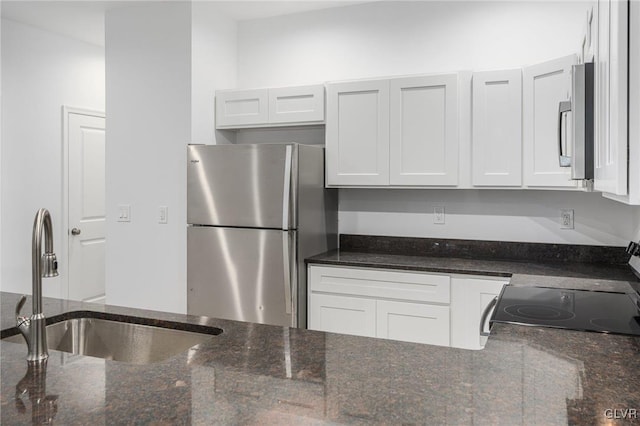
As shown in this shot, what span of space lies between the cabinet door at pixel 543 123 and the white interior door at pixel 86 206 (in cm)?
379

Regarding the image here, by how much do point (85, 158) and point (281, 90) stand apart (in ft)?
7.55

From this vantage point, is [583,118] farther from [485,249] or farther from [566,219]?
[485,249]

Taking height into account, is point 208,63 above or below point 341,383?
above

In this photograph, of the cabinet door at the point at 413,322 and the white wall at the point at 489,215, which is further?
the white wall at the point at 489,215

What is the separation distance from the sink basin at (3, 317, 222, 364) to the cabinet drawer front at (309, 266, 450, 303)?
5.41 ft

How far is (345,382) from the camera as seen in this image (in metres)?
1.09

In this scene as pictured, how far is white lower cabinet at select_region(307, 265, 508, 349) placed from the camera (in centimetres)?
285

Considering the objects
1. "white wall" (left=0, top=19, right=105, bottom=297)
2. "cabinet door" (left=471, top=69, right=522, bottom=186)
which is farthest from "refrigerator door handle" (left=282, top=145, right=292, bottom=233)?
"white wall" (left=0, top=19, right=105, bottom=297)

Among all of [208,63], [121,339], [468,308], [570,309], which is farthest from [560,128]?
[208,63]

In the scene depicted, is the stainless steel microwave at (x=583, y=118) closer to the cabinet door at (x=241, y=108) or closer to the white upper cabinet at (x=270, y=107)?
the white upper cabinet at (x=270, y=107)

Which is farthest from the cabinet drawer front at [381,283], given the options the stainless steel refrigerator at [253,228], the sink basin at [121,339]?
the sink basin at [121,339]

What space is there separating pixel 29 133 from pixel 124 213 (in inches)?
50.7

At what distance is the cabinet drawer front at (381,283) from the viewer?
293cm

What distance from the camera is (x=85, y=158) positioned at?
4742mm
